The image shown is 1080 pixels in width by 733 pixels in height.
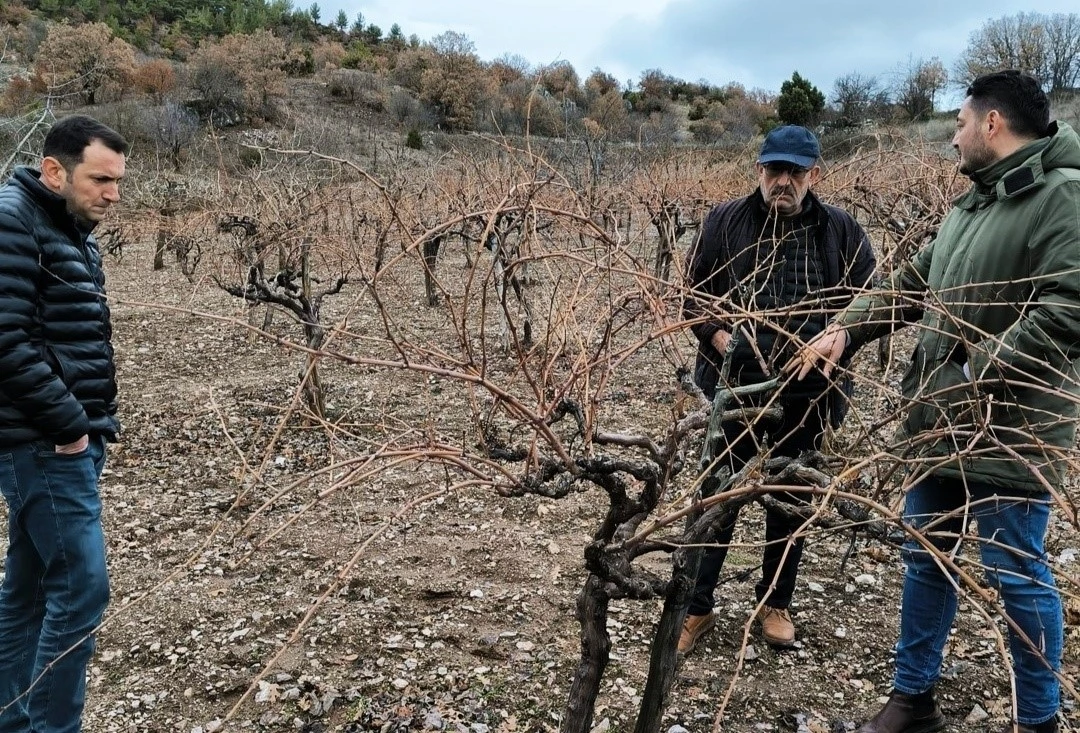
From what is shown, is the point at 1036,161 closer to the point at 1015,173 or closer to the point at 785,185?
the point at 1015,173

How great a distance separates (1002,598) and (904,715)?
0.66 metres

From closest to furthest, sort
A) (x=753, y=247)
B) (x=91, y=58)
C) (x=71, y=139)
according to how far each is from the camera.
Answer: (x=71, y=139) → (x=753, y=247) → (x=91, y=58)

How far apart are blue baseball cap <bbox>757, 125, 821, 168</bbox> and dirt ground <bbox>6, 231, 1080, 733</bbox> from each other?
130 centimetres

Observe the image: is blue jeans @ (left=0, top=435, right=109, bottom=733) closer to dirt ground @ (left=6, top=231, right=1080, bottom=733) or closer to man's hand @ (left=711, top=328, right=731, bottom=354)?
dirt ground @ (left=6, top=231, right=1080, bottom=733)

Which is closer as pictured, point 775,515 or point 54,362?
point 54,362

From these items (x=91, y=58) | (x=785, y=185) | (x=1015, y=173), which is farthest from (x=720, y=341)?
(x=91, y=58)

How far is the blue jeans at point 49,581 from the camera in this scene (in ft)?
6.61

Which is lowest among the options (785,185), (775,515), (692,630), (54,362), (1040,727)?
(692,630)

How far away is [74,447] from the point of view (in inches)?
80.4

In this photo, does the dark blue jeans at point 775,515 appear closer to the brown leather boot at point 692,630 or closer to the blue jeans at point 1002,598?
the brown leather boot at point 692,630

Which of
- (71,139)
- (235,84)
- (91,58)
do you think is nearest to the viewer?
(71,139)

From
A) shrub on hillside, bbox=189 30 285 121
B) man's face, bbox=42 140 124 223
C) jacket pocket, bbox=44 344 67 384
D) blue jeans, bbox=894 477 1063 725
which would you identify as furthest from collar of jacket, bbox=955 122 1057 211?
shrub on hillside, bbox=189 30 285 121

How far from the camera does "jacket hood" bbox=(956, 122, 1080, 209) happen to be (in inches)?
74.2

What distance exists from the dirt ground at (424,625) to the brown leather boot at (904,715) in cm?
23
